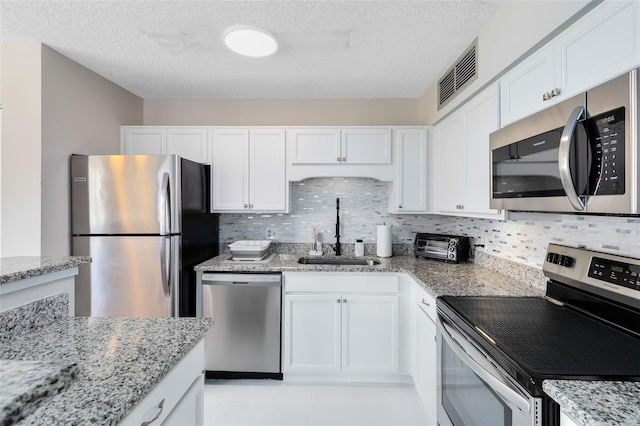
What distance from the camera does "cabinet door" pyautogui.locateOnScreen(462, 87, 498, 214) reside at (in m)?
1.81

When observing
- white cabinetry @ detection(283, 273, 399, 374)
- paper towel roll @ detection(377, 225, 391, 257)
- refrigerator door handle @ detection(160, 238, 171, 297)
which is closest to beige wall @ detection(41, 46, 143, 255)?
refrigerator door handle @ detection(160, 238, 171, 297)

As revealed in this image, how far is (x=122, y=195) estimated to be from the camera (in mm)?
2346

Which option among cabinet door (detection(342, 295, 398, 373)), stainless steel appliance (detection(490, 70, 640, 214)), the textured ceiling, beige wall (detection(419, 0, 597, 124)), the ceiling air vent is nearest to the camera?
stainless steel appliance (detection(490, 70, 640, 214))

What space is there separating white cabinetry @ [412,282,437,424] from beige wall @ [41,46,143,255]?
101 inches

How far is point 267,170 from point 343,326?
1512 millimetres

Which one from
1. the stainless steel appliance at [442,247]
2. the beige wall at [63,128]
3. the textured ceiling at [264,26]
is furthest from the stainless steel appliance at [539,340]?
the beige wall at [63,128]

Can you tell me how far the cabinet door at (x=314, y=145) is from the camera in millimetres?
2891

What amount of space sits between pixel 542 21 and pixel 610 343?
1326 mm

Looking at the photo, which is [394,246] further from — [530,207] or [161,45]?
[161,45]

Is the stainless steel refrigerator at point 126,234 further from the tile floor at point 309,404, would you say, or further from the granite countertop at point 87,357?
the granite countertop at point 87,357

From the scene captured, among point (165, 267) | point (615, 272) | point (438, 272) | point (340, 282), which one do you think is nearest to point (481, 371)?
point (615, 272)

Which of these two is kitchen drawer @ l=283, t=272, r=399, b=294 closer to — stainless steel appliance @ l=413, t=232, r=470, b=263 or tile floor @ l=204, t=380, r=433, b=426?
stainless steel appliance @ l=413, t=232, r=470, b=263

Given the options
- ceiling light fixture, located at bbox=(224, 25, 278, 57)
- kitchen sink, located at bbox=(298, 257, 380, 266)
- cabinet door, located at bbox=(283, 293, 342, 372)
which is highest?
ceiling light fixture, located at bbox=(224, 25, 278, 57)

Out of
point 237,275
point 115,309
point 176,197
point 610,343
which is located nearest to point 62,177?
point 176,197
